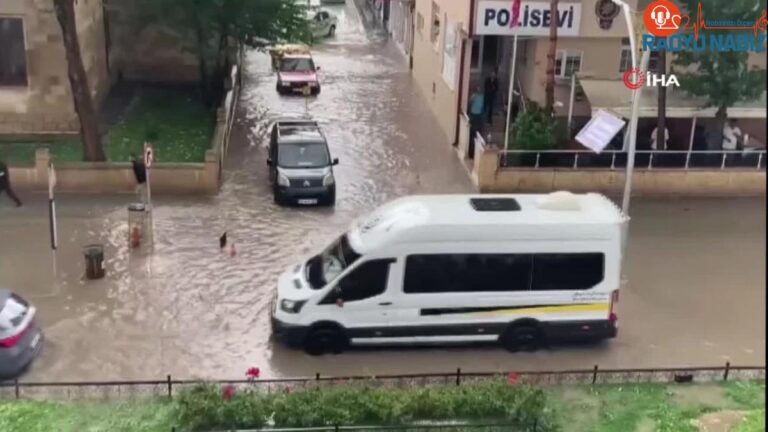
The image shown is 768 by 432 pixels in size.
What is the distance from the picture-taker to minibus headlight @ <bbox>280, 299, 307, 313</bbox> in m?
15.2

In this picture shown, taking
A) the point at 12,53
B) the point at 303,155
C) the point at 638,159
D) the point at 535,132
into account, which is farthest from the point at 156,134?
the point at 638,159

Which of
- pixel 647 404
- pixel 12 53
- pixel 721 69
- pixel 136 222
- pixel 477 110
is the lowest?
pixel 647 404

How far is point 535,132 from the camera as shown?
2353cm

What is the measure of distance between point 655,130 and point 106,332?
15.3 meters

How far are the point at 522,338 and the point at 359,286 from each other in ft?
9.64

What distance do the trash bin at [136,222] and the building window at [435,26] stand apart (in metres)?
14.2

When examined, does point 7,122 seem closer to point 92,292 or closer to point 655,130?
point 92,292

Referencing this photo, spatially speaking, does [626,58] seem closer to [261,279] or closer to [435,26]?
[435,26]

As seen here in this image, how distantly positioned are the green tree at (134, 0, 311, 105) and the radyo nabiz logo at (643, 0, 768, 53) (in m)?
11.0

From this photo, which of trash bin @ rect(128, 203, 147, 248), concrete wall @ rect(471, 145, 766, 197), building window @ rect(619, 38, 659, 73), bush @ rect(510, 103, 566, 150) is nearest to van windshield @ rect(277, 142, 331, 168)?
concrete wall @ rect(471, 145, 766, 197)

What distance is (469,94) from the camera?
28.2 meters

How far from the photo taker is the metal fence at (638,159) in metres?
23.7

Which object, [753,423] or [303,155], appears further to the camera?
[303,155]

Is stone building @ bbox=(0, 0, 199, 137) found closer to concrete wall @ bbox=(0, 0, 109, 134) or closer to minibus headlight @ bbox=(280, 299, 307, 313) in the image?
concrete wall @ bbox=(0, 0, 109, 134)
